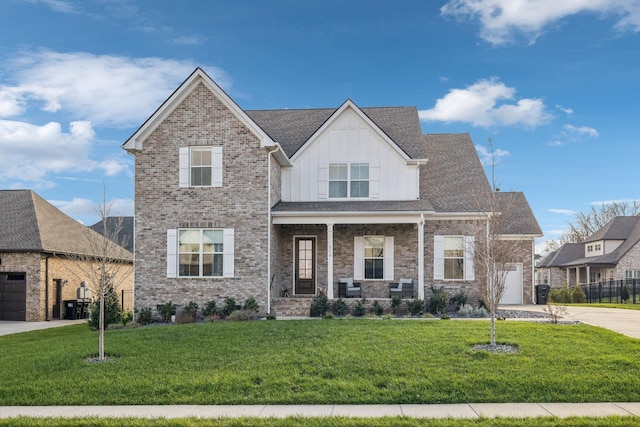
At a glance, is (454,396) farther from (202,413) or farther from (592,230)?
(592,230)

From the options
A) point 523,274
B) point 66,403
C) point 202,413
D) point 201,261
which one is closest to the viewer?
point 202,413

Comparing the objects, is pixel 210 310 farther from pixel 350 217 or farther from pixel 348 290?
pixel 350 217

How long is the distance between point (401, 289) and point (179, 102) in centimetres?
1055

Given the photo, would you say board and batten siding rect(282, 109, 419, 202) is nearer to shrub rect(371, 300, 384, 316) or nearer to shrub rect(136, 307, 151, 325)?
shrub rect(371, 300, 384, 316)

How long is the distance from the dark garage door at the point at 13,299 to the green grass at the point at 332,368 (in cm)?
1252

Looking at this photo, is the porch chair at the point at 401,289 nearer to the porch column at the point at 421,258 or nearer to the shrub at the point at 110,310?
the porch column at the point at 421,258

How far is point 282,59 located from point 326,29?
5.76 feet

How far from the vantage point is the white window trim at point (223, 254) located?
21.1 metres

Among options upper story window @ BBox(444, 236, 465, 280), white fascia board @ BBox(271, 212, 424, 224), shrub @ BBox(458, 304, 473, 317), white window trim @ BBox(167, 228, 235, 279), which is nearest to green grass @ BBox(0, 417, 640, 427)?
shrub @ BBox(458, 304, 473, 317)

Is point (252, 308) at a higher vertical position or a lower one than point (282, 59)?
lower

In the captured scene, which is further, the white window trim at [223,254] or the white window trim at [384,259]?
the white window trim at [384,259]

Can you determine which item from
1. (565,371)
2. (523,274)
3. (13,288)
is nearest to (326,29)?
(565,371)

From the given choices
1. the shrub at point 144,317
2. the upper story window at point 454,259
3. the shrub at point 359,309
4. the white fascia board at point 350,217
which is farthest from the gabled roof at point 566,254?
the shrub at point 144,317

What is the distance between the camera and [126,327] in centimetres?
1902
